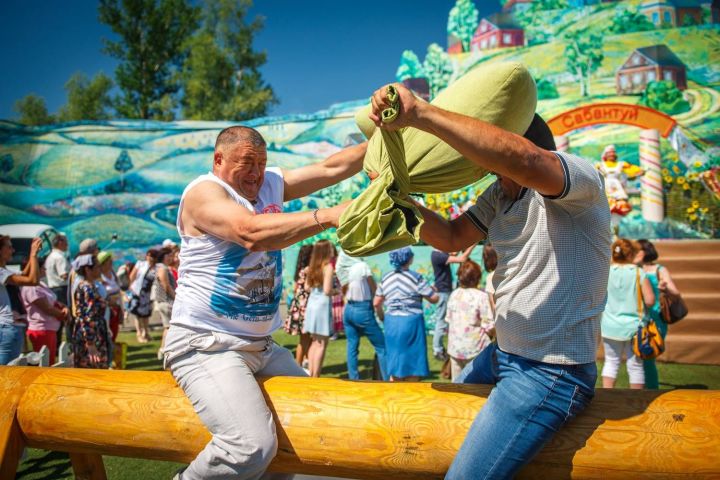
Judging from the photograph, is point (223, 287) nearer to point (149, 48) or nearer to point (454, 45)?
point (454, 45)

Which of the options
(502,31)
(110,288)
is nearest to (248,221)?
(110,288)

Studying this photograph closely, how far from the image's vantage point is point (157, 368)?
8.12 metres

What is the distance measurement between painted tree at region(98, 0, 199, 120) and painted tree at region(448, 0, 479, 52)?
20.0 m

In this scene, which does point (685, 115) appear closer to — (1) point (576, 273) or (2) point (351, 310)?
(2) point (351, 310)

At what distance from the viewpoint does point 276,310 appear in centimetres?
259

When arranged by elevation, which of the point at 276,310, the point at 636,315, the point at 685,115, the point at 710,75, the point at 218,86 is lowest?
the point at 636,315

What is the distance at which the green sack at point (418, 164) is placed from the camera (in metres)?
1.92

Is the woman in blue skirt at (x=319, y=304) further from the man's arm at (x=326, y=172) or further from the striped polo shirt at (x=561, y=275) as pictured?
the striped polo shirt at (x=561, y=275)

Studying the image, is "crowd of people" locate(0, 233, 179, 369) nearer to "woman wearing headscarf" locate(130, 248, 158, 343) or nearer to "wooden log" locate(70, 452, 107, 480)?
"wooden log" locate(70, 452, 107, 480)

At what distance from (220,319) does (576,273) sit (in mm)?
1491

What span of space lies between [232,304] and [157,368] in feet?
21.2

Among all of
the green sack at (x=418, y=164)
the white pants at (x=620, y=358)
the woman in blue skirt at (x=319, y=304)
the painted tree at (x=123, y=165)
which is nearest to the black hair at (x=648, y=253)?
the white pants at (x=620, y=358)

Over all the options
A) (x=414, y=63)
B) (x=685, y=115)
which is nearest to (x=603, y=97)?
(x=685, y=115)

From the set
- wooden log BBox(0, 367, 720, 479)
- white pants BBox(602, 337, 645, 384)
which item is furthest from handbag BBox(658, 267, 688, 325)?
wooden log BBox(0, 367, 720, 479)
